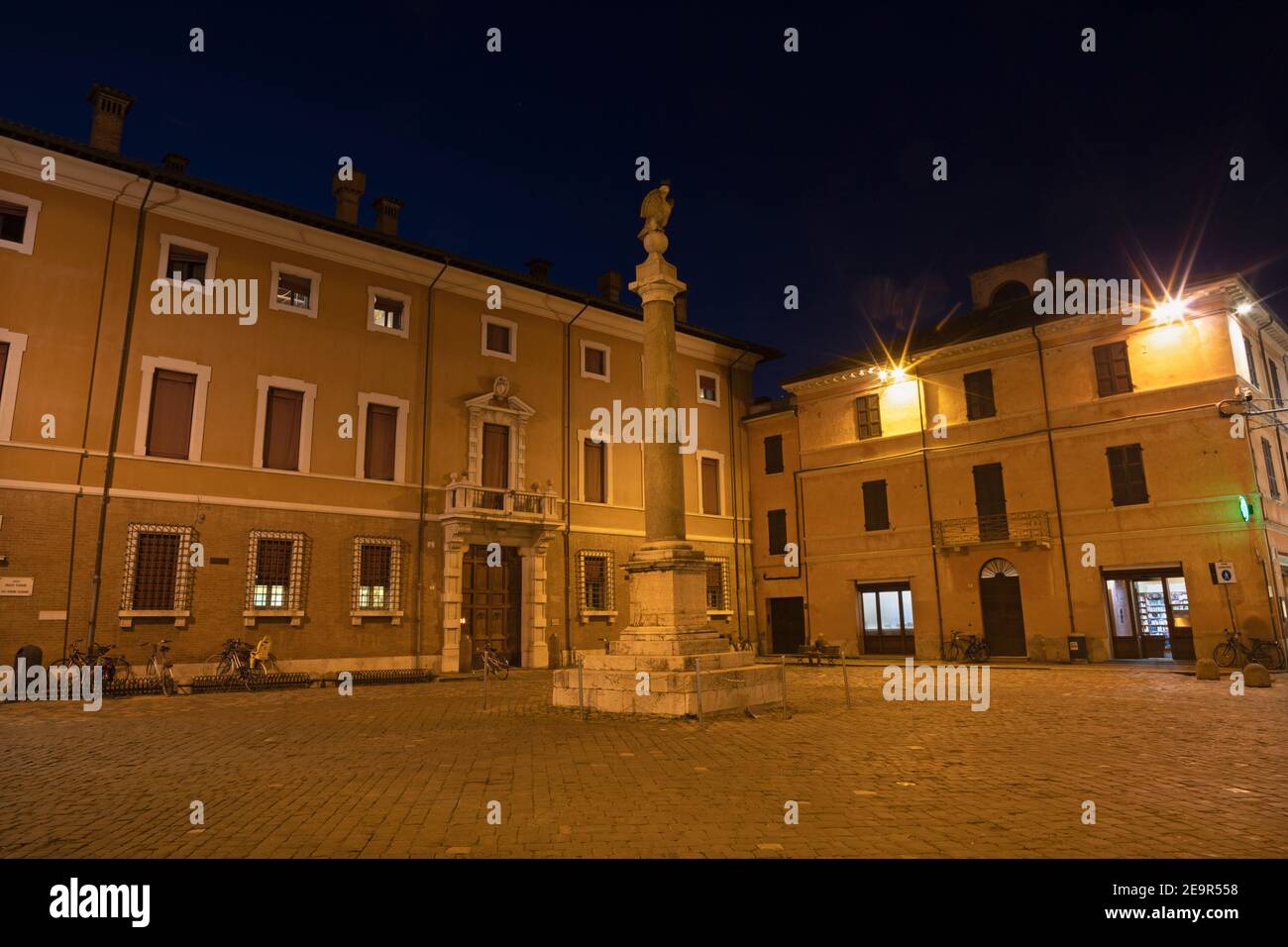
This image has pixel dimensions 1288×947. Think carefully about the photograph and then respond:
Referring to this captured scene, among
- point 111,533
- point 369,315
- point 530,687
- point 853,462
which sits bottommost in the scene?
point 530,687

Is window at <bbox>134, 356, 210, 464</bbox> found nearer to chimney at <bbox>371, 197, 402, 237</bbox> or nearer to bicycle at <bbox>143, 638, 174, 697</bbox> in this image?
bicycle at <bbox>143, 638, 174, 697</bbox>

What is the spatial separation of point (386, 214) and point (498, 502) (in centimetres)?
1076

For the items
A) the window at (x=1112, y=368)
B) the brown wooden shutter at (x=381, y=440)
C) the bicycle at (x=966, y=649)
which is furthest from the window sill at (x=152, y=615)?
the window at (x=1112, y=368)

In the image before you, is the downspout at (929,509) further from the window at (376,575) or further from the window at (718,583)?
the window at (376,575)

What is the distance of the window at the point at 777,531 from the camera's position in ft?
106

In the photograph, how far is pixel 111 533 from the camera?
60.6 ft

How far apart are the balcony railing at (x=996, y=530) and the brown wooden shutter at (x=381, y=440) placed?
18982mm

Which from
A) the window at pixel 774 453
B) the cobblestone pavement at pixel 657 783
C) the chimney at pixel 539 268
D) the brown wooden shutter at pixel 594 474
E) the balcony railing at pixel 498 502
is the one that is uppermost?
the chimney at pixel 539 268

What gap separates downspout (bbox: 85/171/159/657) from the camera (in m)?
17.9

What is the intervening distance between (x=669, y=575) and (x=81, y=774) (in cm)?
815

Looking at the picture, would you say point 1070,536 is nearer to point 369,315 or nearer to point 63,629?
point 369,315

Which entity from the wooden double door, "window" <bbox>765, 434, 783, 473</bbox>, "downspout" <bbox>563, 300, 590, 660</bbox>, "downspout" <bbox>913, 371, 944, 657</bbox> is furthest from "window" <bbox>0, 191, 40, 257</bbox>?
"downspout" <bbox>913, 371, 944, 657</bbox>
